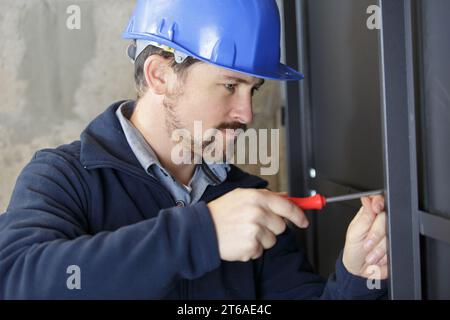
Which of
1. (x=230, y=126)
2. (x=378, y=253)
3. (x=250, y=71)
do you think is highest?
(x=250, y=71)

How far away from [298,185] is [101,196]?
2.88 feet

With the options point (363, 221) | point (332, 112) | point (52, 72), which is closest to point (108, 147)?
point (363, 221)


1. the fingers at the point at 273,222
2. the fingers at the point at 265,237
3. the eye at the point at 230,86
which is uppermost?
the eye at the point at 230,86

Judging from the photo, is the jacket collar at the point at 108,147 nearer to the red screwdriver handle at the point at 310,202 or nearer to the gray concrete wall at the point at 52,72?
the red screwdriver handle at the point at 310,202

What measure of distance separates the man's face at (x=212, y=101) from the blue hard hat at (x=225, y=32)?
3cm

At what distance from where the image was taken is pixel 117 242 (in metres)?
0.82

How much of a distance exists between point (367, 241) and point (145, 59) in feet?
1.90

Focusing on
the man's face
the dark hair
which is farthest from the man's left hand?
the dark hair

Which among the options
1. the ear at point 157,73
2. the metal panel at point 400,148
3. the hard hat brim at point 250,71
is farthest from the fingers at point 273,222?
the ear at point 157,73

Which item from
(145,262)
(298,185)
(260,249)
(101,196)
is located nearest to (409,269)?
(260,249)

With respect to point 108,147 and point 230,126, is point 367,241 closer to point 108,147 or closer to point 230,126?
point 230,126

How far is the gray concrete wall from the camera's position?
1.79 m

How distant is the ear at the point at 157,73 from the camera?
3.92ft

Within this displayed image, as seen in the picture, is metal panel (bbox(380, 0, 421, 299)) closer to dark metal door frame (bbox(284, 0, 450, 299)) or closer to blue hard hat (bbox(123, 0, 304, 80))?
dark metal door frame (bbox(284, 0, 450, 299))
